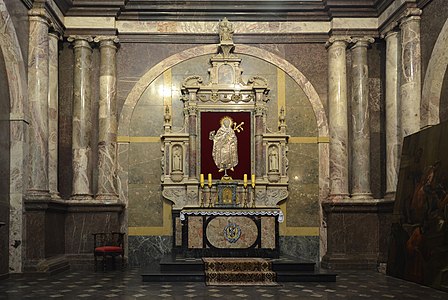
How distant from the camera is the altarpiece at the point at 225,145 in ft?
48.0

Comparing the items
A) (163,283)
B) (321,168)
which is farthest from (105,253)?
(321,168)

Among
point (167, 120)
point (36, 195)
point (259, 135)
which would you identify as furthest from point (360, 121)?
point (36, 195)

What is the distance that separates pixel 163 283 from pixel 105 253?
232 cm

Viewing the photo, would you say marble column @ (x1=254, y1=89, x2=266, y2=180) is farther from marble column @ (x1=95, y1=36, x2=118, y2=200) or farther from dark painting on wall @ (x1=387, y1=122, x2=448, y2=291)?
dark painting on wall @ (x1=387, y1=122, x2=448, y2=291)

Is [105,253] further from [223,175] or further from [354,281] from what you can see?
[354,281]

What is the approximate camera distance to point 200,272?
11.7 meters

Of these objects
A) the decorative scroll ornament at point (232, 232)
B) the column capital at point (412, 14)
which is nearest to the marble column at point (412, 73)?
the column capital at point (412, 14)

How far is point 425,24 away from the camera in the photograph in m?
12.6

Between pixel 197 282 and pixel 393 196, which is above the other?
pixel 393 196

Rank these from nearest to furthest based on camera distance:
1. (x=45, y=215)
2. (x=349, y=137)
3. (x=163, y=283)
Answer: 1. (x=163, y=283)
2. (x=45, y=215)
3. (x=349, y=137)

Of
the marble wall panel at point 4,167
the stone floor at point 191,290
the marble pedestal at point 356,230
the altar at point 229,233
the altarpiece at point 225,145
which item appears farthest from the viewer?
the altarpiece at point 225,145

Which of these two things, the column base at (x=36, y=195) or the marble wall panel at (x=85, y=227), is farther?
the marble wall panel at (x=85, y=227)

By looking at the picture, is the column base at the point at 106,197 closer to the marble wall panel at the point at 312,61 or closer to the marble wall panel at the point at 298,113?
the marble wall panel at the point at 298,113

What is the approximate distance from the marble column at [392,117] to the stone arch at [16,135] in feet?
23.4
